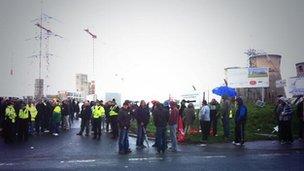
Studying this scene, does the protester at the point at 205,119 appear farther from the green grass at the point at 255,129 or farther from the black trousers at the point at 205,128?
the green grass at the point at 255,129

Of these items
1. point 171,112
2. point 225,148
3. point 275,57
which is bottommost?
point 225,148

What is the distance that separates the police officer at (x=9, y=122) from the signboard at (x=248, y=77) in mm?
26851

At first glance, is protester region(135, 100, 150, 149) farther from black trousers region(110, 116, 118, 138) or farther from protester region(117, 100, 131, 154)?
black trousers region(110, 116, 118, 138)

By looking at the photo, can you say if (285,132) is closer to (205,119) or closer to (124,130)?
(205,119)

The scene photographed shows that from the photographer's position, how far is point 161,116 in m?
17.2

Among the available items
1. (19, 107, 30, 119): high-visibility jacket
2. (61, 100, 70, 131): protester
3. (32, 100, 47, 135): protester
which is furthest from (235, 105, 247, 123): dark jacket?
(32, 100, 47, 135): protester

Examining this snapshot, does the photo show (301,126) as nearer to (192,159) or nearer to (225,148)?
(225,148)

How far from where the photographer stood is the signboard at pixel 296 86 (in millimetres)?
26728

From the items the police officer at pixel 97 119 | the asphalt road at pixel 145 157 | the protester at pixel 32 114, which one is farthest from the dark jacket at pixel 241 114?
the protester at pixel 32 114

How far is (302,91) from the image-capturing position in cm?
2625

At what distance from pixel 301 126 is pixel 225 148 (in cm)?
508

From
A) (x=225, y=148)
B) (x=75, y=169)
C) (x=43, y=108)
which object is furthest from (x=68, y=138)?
(x=75, y=169)

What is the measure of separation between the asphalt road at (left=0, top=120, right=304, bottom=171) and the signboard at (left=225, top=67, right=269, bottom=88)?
2240 centimetres

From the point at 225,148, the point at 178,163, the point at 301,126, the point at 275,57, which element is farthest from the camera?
the point at 275,57
